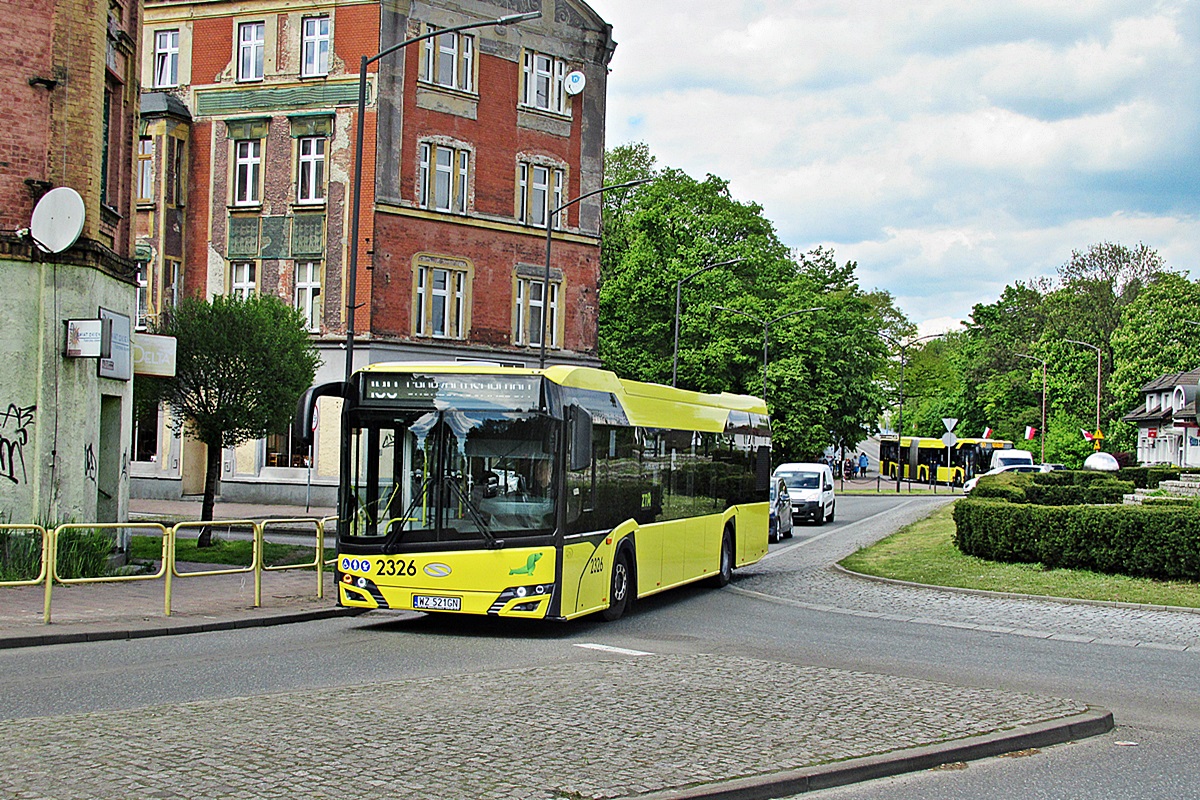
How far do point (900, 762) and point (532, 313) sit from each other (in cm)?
3721

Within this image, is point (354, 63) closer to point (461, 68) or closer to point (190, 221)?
point (461, 68)

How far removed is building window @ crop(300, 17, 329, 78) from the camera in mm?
40844

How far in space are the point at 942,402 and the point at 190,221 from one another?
83417mm

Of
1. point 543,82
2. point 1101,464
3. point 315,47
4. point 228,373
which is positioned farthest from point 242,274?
point 1101,464

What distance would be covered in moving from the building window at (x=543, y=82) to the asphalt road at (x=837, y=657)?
91.1 feet

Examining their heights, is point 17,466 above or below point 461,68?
below

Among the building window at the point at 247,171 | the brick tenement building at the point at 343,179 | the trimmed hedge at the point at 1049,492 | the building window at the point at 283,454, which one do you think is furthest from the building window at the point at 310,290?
the trimmed hedge at the point at 1049,492

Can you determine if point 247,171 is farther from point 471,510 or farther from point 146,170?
point 471,510

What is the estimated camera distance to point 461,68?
42.0m

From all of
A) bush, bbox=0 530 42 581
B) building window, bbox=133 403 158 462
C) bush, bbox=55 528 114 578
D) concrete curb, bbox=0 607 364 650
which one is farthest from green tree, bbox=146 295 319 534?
building window, bbox=133 403 158 462

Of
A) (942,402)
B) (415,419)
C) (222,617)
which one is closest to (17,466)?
(222,617)

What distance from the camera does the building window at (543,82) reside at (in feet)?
143

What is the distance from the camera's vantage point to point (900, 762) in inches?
302

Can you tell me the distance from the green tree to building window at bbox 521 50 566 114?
20.3m
